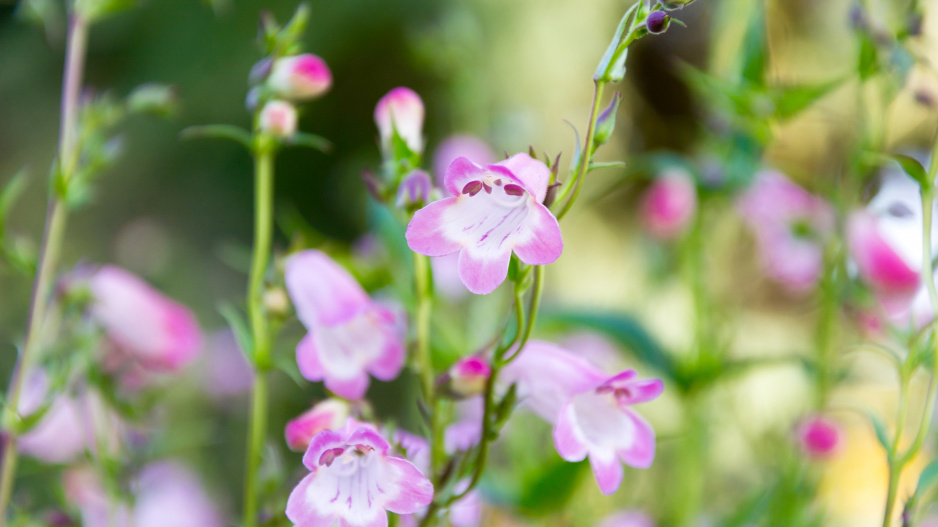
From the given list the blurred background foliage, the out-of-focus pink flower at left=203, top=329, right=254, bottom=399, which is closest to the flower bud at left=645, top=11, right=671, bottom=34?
the blurred background foliage

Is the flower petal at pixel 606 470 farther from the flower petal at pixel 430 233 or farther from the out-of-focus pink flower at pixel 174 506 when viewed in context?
the out-of-focus pink flower at pixel 174 506

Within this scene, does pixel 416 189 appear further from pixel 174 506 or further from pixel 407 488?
pixel 174 506

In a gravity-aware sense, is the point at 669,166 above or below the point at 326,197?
above

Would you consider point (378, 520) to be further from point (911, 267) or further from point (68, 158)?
point (911, 267)

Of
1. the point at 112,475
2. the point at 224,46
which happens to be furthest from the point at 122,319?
the point at 224,46

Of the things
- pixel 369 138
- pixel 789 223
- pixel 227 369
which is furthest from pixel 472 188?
pixel 369 138

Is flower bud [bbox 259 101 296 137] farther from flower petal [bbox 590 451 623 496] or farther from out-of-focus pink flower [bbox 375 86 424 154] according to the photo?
flower petal [bbox 590 451 623 496]
